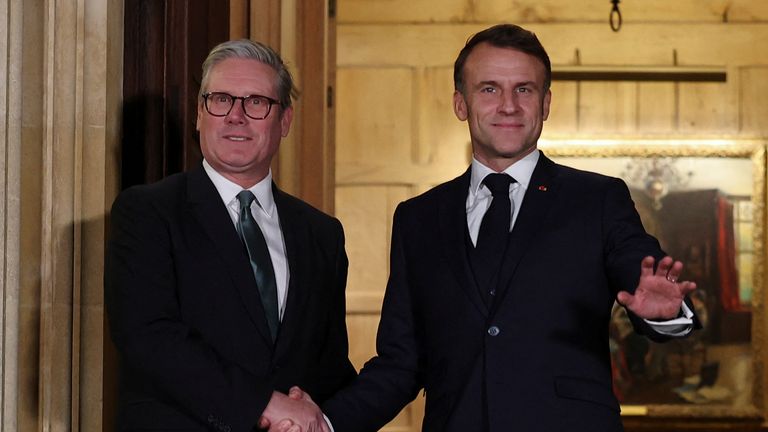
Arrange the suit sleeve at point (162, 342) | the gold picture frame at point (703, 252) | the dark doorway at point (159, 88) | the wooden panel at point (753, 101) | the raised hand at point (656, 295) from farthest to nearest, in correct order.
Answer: the wooden panel at point (753, 101), the gold picture frame at point (703, 252), the dark doorway at point (159, 88), the suit sleeve at point (162, 342), the raised hand at point (656, 295)

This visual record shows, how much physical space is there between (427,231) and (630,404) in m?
4.81

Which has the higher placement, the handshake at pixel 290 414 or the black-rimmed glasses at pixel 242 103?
the black-rimmed glasses at pixel 242 103

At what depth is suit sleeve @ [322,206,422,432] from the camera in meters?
3.10

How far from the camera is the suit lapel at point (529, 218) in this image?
293 centimetres

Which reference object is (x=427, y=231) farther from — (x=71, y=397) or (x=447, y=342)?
(x=71, y=397)

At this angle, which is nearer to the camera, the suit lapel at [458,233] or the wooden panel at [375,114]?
the suit lapel at [458,233]

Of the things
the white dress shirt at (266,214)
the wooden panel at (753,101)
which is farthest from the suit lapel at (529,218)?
the wooden panel at (753,101)

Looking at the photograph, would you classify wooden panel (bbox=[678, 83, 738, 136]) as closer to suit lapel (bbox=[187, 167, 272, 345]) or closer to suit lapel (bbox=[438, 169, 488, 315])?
suit lapel (bbox=[438, 169, 488, 315])

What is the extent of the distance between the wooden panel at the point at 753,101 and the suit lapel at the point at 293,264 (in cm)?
521

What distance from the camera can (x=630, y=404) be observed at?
7.61 metres

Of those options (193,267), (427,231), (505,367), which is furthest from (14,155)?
(505,367)

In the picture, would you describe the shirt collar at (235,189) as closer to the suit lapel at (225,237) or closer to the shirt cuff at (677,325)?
the suit lapel at (225,237)

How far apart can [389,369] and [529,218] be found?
0.50 m

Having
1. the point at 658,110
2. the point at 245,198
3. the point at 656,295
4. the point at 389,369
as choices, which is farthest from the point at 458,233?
the point at 658,110
